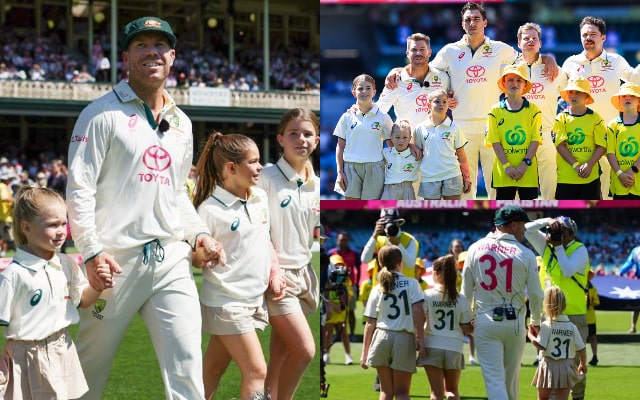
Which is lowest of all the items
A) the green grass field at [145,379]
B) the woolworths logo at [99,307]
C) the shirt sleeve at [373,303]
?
the green grass field at [145,379]

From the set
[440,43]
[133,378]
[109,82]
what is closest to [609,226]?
[133,378]

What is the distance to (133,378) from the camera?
8.60 m

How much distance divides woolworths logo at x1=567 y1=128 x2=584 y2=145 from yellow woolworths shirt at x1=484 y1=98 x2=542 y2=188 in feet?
0.70

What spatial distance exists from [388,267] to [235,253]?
2.34 meters

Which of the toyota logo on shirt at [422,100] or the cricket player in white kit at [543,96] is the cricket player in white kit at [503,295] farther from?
the toyota logo on shirt at [422,100]

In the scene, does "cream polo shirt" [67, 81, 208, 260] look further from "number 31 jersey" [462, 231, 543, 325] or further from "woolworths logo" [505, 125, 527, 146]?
"woolworths logo" [505, 125, 527, 146]

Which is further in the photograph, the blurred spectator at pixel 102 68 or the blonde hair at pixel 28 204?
the blurred spectator at pixel 102 68

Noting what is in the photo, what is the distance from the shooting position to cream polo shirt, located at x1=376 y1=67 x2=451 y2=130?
28.0 ft

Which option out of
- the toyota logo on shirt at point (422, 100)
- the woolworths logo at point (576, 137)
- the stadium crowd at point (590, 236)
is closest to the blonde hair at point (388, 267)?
the stadium crowd at point (590, 236)

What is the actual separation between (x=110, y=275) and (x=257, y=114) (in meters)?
32.3

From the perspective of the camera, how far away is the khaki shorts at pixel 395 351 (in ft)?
24.8

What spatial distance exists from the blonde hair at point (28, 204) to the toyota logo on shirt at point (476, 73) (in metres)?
4.27

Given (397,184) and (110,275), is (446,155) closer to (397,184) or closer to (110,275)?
(397,184)

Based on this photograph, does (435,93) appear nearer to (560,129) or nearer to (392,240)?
(560,129)
